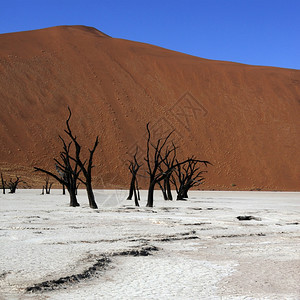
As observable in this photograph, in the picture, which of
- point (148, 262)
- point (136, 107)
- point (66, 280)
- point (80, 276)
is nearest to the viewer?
point (66, 280)

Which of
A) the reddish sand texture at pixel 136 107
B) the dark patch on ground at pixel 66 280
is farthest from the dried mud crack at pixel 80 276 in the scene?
the reddish sand texture at pixel 136 107

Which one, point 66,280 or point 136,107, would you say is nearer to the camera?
point 66,280

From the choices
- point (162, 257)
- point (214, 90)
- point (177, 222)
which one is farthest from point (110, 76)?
point (162, 257)

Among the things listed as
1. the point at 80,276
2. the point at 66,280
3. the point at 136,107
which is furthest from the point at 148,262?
the point at 136,107

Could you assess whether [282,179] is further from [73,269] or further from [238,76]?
[73,269]

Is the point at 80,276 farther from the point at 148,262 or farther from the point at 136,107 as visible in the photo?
the point at 136,107

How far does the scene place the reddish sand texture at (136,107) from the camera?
169 feet

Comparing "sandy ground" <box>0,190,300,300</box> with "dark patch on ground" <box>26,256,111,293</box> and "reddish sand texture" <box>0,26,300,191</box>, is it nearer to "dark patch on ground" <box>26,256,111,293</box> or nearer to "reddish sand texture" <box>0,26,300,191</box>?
"dark patch on ground" <box>26,256,111,293</box>

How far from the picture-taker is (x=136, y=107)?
59.7 meters

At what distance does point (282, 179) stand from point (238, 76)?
68.5 feet

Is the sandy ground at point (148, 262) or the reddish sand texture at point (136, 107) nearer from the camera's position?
the sandy ground at point (148, 262)

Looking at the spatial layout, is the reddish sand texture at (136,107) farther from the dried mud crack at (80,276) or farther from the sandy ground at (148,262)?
the dried mud crack at (80,276)

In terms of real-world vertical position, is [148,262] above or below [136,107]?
below

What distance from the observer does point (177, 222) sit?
383 inches
